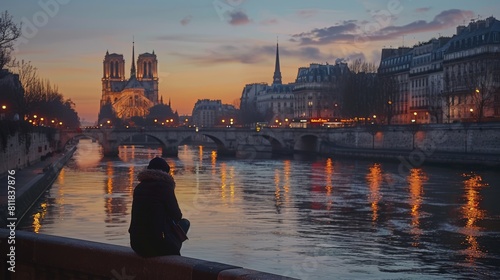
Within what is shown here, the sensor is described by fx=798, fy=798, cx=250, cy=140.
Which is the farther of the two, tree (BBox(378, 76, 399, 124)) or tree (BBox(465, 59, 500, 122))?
tree (BBox(378, 76, 399, 124))

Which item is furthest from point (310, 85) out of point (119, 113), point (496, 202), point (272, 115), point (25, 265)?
point (25, 265)

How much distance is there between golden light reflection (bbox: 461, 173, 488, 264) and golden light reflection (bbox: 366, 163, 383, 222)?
3.01 meters

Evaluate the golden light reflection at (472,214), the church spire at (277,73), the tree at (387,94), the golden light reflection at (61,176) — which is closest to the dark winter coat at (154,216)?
the golden light reflection at (472,214)

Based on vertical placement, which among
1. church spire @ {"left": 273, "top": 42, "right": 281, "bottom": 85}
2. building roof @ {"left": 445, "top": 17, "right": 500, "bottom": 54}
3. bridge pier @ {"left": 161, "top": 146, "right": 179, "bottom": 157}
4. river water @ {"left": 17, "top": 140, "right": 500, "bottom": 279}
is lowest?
river water @ {"left": 17, "top": 140, "right": 500, "bottom": 279}

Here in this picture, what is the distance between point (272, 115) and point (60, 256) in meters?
138

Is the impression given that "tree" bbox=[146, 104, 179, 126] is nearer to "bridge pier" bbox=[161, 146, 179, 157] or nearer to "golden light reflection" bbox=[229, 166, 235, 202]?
"bridge pier" bbox=[161, 146, 179, 157]

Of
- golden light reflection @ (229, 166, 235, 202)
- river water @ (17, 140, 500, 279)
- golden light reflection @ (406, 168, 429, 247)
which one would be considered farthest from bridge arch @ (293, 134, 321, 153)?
river water @ (17, 140, 500, 279)

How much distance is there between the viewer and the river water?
57.3 feet

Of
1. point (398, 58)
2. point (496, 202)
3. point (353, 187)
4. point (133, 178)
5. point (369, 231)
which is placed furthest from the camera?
point (398, 58)

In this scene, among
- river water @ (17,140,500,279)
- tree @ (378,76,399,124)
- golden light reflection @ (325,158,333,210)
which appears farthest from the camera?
tree @ (378,76,399,124)

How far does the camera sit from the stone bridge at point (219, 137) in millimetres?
79625

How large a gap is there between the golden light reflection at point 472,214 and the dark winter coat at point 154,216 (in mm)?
12537

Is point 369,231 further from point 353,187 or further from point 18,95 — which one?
point 18,95

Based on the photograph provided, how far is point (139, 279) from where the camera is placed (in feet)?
21.0
